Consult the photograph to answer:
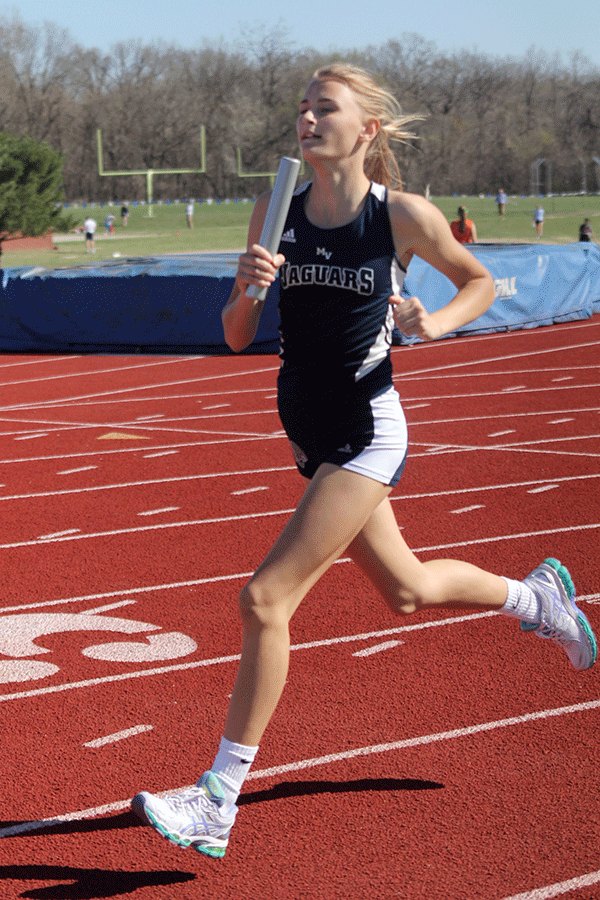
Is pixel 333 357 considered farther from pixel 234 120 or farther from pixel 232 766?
pixel 234 120

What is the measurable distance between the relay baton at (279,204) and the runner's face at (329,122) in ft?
0.75

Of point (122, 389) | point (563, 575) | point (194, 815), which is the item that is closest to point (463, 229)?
point (122, 389)

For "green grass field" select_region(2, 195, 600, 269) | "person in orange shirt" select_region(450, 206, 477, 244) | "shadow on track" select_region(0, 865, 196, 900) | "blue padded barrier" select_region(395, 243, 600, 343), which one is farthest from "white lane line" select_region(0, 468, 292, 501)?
"green grass field" select_region(2, 195, 600, 269)

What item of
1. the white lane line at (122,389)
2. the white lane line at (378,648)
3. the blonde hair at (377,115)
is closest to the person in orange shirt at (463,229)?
the white lane line at (122,389)

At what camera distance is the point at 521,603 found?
385 cm

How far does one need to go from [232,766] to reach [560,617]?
56.3 inches

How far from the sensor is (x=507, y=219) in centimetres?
5919

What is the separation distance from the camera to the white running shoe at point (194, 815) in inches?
117

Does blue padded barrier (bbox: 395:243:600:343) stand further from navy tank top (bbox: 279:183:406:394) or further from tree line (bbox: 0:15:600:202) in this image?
tree line (bbox: 0:15:600:202)

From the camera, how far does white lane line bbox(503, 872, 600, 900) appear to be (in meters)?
2.85

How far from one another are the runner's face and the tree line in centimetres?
8067

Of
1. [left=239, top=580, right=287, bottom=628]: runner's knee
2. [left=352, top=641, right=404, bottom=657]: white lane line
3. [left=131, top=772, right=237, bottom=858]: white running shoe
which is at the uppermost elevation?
[left=239, top=580, right=287, bottom=628]: runner's knee

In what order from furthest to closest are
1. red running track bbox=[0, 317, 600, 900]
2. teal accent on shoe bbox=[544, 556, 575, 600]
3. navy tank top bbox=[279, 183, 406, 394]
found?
1. teal accent on shoe bbox=[544, 556, 575, 600]
2. navy tank top bbox=[279, 183, 406, 394]
3. red running track bbox=[0, 317, 600, 900]

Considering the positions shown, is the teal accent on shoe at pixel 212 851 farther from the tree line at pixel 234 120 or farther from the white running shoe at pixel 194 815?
the tree line at pixel 234 120
